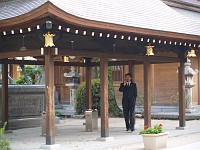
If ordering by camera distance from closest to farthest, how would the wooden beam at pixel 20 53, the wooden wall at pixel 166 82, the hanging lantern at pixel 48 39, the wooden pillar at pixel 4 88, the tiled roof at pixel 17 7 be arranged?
the hanging lantern at pixel 48 39 < the wooden beam at pixel 20 53 < the tiled roof at pixel 17 7 < the wooden pillar at pixel 4 88 < the wooden wall at pixel 166 82

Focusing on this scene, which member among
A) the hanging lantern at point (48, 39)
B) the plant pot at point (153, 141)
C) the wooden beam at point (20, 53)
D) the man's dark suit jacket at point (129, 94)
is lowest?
the plant pot at point (153, 141)

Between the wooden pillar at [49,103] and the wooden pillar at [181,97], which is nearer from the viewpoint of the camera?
the wooden pillar at [49,103]

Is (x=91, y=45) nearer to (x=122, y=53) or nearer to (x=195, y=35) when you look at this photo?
(x=122, y=53)

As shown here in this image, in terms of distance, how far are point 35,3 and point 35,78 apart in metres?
16.8

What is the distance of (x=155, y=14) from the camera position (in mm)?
15547

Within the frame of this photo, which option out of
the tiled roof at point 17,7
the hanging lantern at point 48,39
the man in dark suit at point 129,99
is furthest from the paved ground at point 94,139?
the tiled roof at point 17,7

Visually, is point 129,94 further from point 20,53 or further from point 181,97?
point 20,53

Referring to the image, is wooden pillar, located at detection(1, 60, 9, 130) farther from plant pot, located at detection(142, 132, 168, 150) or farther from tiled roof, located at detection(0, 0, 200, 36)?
plant pot, located at detection(142, 132, 168, 150)

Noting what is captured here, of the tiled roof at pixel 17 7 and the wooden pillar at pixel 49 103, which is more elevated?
the tiled roof at pixel 17 7

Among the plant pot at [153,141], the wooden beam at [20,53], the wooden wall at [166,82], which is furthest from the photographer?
the wooden wall at [166,82]

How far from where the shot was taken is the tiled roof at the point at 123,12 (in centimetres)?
1198

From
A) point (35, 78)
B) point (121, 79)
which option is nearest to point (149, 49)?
point (121, 79)

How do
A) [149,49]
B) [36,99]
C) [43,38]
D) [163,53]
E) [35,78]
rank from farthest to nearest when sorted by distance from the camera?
1. [35,78]
2. [36,99]
3. [163,53]
4. [149,49]
5. [43,38]

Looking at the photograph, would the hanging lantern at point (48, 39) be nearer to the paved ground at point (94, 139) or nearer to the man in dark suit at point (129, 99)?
the paved ground at point (94, 139)
